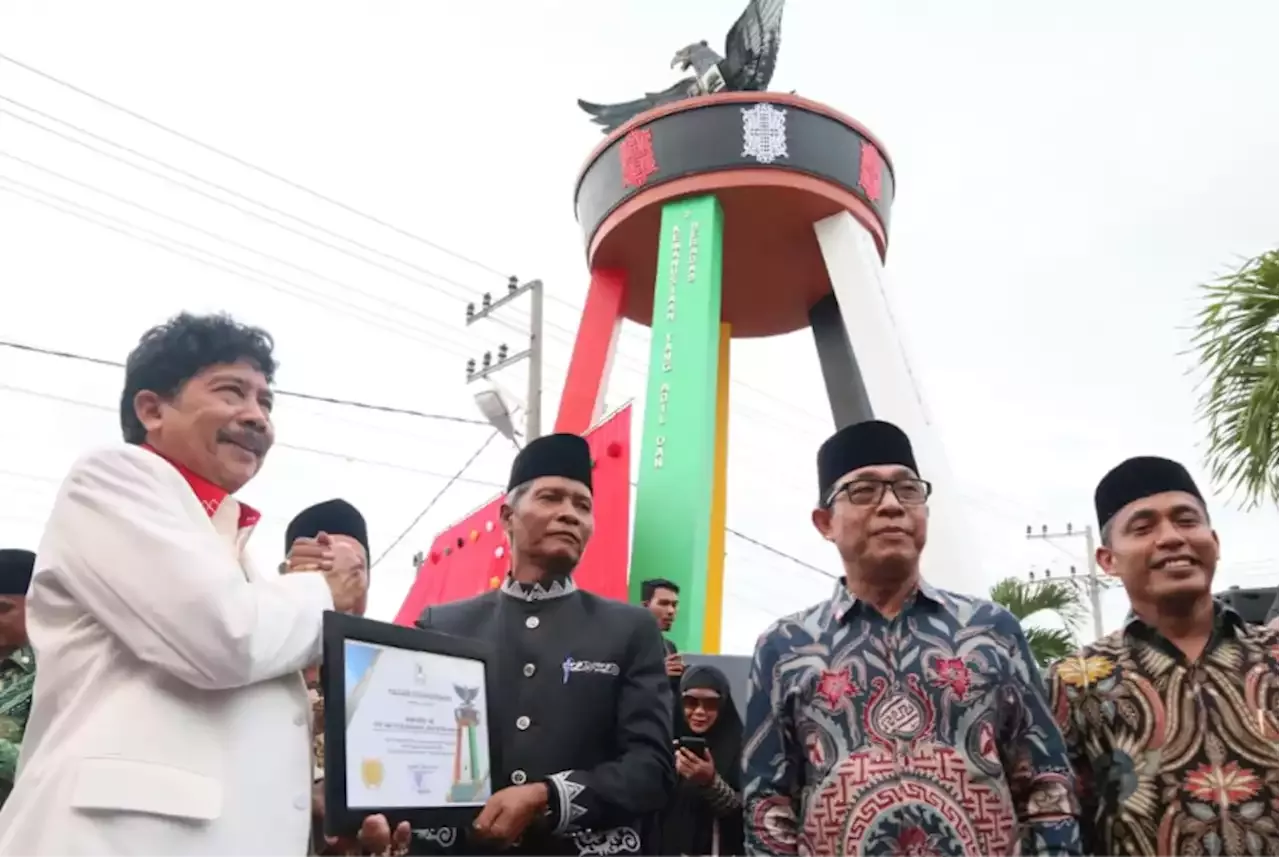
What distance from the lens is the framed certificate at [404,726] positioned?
158 cm

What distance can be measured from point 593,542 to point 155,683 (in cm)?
507

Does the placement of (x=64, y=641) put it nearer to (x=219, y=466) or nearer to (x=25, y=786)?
(x=25, y=786)

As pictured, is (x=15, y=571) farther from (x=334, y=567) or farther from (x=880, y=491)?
(x=880, y=491)

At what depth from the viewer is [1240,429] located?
4027 mm

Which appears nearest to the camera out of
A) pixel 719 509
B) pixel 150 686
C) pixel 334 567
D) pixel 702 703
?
pixel 150 686

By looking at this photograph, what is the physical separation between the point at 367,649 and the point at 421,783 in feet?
0.82

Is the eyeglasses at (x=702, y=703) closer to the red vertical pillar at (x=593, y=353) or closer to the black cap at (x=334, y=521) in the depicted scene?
the black cap at (x=334, y=521)

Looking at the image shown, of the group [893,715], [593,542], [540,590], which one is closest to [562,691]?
[540,590]

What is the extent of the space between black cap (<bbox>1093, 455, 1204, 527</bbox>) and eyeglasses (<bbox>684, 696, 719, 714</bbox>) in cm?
211

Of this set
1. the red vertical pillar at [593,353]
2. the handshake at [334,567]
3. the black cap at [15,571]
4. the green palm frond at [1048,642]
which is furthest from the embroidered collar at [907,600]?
the green palm frond at [1048,642]

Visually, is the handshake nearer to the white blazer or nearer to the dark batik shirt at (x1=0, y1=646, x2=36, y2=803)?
the white blazer

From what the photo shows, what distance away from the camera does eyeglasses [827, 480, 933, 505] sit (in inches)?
82.9

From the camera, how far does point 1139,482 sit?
223 centimetres

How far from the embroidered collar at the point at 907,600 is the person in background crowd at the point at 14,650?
7.00ft
